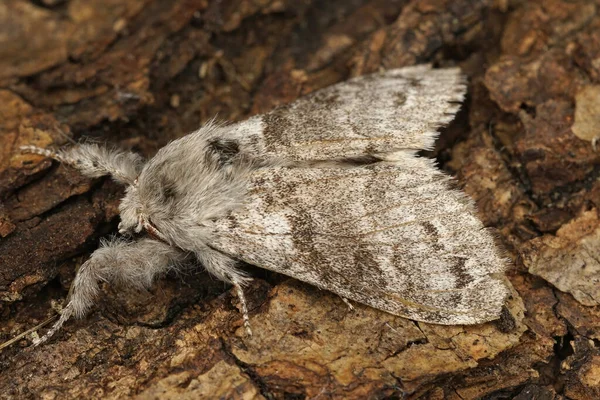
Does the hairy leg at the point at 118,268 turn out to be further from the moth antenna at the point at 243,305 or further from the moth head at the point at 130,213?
the moth antenna at the point at 243,305

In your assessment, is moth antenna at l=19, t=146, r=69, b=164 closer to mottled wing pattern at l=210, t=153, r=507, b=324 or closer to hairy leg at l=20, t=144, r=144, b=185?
hairy leg at l=20, t=144, r=144, b=185

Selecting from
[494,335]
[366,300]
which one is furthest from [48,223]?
[494,335]

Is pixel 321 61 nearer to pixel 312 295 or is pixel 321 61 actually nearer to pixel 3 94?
pixel 312 295

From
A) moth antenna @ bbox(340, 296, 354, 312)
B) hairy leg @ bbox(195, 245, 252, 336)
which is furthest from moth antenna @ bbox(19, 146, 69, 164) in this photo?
moth antenna @ bbox(340, 296, 354, 312)

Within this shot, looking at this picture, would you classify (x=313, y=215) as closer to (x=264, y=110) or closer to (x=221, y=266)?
(x=221, y=266)

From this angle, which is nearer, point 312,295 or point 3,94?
point 312,295

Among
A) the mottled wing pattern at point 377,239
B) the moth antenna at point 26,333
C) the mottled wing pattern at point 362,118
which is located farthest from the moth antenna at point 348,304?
the moth antenna at point 26,333
